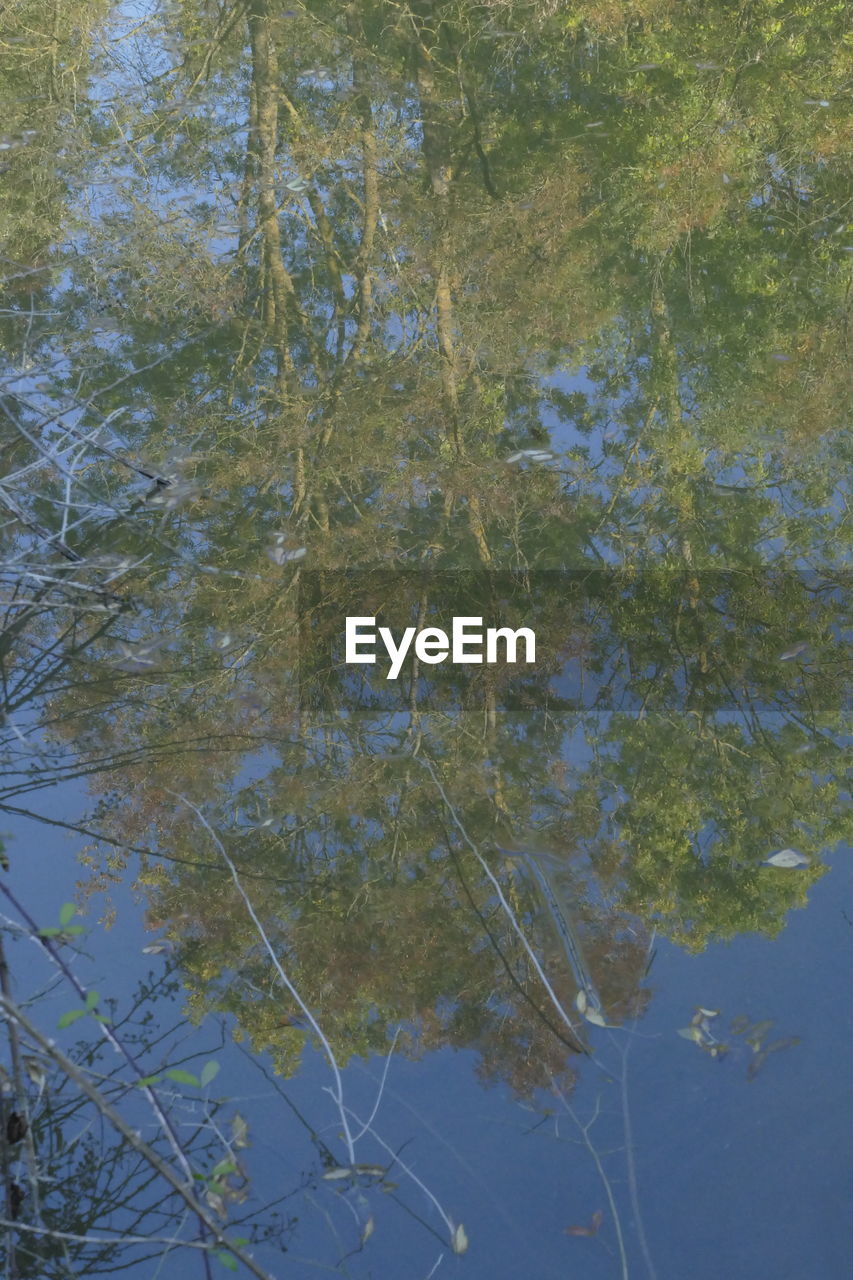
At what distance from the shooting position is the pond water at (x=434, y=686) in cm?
162

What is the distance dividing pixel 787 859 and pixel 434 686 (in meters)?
0.80

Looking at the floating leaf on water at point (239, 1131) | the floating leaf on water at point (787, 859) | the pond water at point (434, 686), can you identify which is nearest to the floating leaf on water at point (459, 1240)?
the pond water at point (434, 686)

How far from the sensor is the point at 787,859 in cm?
204

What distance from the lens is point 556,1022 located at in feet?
5.90

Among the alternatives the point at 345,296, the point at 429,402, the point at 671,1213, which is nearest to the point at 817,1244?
the point at 671,1213

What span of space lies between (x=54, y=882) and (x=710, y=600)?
1.47 metres

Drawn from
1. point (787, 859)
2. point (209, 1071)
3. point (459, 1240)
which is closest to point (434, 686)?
point (787, 859)

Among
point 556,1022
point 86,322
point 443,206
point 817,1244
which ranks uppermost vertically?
point 443,206

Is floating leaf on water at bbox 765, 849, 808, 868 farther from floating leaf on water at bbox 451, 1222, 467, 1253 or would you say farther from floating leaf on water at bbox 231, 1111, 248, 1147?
floating leaf on water at bbox 231, 1111, 248, 1147

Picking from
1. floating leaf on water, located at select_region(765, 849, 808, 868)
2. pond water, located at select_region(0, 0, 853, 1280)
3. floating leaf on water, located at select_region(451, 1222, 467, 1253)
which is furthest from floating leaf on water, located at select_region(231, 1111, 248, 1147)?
floating leaf on water, located at select_region(765, 849, 808, 868)

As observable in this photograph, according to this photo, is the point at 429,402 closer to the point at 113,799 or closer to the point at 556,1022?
the point at 113,799

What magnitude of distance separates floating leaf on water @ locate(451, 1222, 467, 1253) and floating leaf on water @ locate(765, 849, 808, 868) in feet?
2.65

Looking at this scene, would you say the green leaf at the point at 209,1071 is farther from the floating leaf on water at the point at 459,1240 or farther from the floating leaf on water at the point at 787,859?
the floating leaf on water at the point at 787,859

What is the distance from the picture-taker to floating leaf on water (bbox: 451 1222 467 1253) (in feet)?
5.00
